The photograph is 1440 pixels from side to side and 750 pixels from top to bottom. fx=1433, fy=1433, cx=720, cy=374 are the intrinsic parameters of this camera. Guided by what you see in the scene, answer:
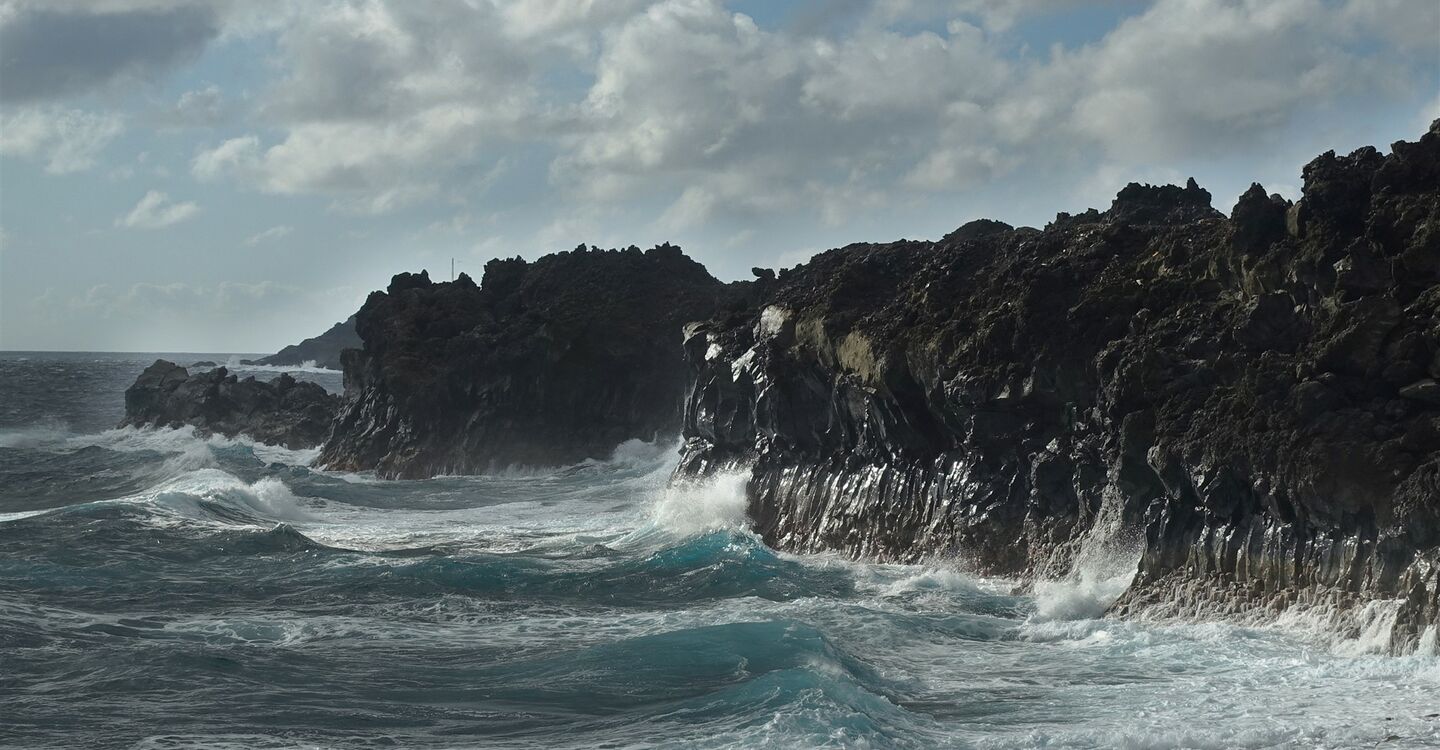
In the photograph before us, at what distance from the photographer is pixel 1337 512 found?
1809 cm

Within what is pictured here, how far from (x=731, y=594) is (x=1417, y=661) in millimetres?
12396

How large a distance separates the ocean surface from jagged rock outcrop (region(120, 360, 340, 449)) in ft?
101

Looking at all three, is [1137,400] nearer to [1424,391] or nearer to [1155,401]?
[1155,401]

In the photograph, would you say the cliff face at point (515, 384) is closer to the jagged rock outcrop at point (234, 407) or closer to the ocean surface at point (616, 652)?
the jagged rock outcrop at point (234, 407)

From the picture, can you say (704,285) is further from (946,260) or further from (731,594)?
(731,594)

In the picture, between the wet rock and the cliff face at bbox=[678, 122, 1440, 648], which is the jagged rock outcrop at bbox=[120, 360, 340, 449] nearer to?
the cliff face at bbox=[678, 122, 1440, 648]

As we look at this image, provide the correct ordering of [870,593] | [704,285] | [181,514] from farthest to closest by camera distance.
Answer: [704,285] → [181,514] → [870,593]

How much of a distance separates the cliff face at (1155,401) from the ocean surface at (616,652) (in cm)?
92

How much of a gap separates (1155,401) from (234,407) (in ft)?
189

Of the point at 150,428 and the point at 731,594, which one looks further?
the point at 150,428

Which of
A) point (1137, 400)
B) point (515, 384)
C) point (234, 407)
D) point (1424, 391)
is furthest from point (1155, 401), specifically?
point (234, 407)

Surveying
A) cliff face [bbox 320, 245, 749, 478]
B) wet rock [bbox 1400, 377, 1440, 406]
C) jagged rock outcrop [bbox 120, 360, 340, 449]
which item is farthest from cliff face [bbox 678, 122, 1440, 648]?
jagged rock outcrop [bbox 120, 360, 340, 449]

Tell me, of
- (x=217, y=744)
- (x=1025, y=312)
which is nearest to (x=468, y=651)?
(x=217, y=744)

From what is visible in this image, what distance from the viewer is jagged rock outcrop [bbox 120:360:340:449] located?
6644 centimetres
